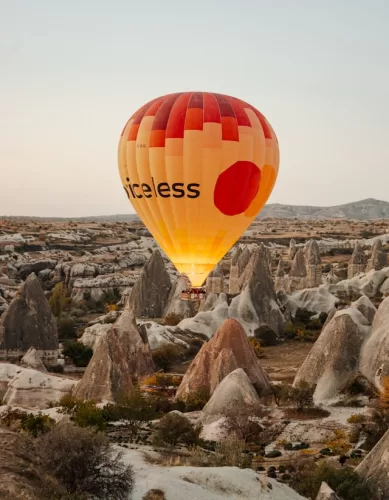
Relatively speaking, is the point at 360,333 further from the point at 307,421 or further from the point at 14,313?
the point at 14,313

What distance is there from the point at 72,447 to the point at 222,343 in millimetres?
13741

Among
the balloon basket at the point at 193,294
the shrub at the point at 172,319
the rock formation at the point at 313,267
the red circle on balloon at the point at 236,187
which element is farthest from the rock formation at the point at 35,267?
the red circle on balloon at the point at 236,187

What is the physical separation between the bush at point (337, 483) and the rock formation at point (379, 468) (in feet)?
0.66

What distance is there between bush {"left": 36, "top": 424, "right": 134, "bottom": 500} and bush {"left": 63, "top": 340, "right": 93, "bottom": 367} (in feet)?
66.5

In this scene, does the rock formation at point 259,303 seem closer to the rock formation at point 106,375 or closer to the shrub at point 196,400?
the shrub at point 196,400

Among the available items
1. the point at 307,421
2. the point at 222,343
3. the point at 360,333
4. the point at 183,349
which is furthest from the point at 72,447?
the point at 183,349

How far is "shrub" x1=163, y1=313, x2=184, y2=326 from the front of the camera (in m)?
41.4

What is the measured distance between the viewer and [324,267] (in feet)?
258

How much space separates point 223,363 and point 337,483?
10388 millimetres

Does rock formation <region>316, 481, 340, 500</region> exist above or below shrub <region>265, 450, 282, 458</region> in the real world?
above

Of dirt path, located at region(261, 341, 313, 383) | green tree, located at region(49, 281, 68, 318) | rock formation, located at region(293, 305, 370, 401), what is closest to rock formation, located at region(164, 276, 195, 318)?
dirt path, located at region(261, 341, 313, 383)

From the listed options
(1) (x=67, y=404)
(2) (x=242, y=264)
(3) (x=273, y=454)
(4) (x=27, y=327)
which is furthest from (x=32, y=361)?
(2) (x=242, y=264)

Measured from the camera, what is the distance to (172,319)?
1647 inches

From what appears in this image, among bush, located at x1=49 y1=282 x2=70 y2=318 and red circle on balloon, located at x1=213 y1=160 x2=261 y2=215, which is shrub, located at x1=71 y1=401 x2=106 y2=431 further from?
bush, located at x1=49 y1=282 x2=70 y2=318
